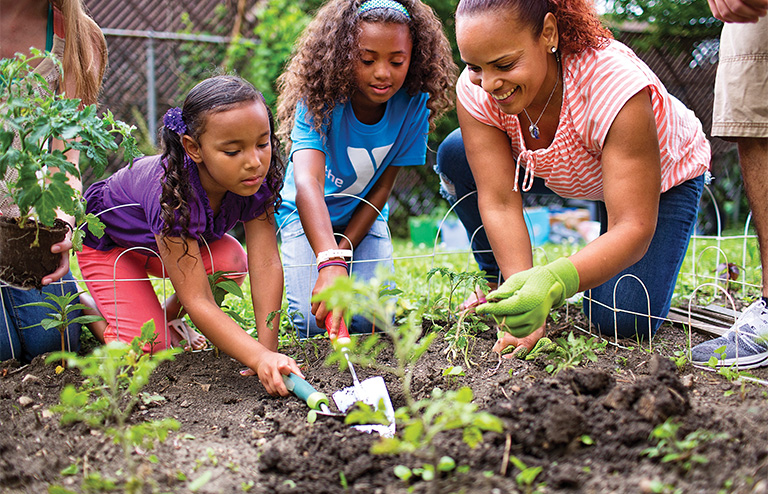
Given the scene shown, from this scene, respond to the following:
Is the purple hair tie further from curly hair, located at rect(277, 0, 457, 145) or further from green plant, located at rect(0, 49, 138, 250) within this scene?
curly hair, located at rect(277, 0, 457, 145)

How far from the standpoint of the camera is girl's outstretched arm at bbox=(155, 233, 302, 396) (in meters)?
1.81

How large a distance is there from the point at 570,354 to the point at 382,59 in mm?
1232

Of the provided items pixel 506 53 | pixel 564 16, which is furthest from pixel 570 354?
pixel 564 16

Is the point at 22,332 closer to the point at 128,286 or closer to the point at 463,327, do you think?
the point at 128,286

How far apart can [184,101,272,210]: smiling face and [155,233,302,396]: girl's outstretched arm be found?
0.26m

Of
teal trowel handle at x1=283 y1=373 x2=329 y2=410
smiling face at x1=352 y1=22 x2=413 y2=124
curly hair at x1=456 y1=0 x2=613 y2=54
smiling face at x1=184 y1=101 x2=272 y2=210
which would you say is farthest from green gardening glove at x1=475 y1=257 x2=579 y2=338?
smiling face at x1=352 y1=22 x2=413 y2=124

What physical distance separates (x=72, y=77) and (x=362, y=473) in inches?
71.3

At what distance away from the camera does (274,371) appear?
1708mm

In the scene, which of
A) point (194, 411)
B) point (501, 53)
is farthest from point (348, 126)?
point (194, 411)

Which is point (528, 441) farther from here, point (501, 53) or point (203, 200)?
point (203, 200)

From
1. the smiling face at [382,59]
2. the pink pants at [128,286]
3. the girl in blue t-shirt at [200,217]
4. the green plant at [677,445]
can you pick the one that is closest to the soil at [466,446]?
the green plant at [677,445]

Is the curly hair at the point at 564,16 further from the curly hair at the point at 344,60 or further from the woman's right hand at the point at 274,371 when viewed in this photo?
the woman's right hand at the point at 274,371

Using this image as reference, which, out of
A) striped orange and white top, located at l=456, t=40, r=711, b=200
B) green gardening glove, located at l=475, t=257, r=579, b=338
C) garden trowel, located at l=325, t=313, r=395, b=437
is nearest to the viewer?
green gardening glove, located at l=475, t=257, r=579, b=338

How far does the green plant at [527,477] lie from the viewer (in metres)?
1.10
